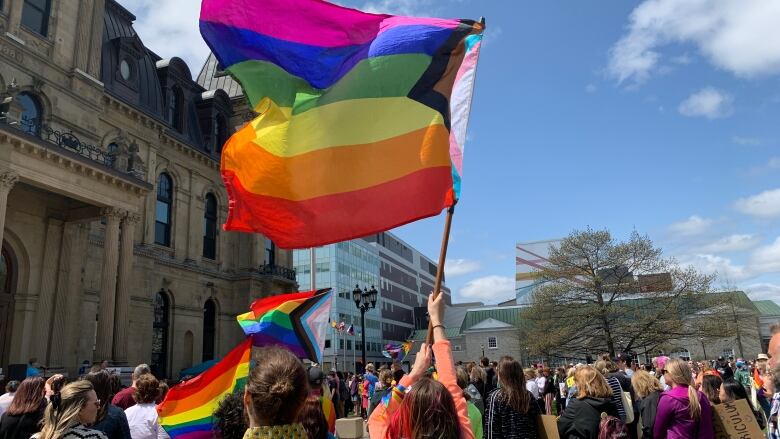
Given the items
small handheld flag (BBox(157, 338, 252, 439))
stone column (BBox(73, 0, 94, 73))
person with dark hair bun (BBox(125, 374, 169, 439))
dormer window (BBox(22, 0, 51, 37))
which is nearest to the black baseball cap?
small handheld flag (BBox(157, 338, 252, 439))

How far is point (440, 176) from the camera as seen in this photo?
5.67 metres

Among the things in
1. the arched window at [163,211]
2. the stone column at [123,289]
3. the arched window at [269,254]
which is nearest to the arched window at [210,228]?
the arched window at [163,211]

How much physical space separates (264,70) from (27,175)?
14114 millimetres

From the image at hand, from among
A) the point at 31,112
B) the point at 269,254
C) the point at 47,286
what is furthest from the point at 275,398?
the point at 269,254

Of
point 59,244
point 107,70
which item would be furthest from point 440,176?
point 107,70

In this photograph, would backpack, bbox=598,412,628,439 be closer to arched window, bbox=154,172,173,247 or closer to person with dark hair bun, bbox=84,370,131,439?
person with dark hair bun, bbox=84,370,131,439

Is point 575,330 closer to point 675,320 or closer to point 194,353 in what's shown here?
point 675,320

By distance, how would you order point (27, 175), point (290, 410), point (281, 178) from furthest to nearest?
point (27, 175), point (281, 178), point (290, 410)

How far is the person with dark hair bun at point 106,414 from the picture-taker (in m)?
4.64

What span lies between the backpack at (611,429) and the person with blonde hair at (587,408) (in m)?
0.14

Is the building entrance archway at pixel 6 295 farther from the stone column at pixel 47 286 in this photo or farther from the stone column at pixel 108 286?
the stone column at pixel 108 286

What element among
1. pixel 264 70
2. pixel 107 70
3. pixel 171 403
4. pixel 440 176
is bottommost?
pixel 171 403

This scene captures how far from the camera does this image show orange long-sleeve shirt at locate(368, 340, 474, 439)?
110 inches

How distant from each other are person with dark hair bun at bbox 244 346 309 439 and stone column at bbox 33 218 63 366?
65.2 feet
